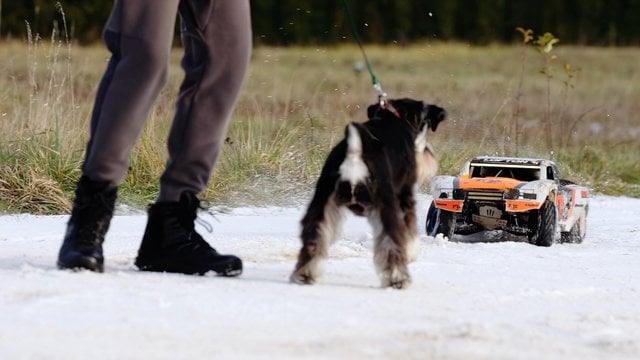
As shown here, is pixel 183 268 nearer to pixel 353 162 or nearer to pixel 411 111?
pixel 353 162

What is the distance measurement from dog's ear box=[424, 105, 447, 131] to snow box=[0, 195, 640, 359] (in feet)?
1.70

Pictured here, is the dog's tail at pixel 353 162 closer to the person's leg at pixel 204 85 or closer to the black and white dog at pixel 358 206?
the black and white dog at pixel 358 206

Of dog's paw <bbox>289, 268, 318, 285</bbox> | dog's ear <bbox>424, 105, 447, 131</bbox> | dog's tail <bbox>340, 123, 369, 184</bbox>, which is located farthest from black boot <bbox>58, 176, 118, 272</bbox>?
dog's ear <bbox>424, 105, 447, 131</bbox>

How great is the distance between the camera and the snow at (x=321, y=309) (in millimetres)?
2936

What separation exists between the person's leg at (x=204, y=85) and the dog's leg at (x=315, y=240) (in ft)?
1.36

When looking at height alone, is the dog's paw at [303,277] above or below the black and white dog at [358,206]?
below

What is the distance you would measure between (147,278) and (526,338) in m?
1.20

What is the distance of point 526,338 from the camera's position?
10.5 feet

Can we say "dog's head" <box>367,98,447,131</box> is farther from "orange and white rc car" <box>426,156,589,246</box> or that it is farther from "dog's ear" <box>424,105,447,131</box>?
"orange and white rc car" <box>426,156,589,246</box>

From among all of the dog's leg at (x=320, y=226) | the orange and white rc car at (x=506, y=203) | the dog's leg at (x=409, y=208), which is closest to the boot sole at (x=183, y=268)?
the dog's leg at (x=320, y=226)

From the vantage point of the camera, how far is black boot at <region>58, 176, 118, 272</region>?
372 centimetres

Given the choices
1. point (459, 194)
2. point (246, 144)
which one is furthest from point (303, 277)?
point (246, 144)

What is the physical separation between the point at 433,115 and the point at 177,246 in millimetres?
1068

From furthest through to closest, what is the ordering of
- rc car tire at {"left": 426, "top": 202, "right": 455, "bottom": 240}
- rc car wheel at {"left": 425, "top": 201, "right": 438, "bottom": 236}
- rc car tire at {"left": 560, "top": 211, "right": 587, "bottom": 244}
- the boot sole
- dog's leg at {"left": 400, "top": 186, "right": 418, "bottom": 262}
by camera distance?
rc car tire at {"left": 560, "top": 211, "right": 587, "bottom": 244} < rc car wheel at {"left": 425, "top": 201, "right": 438, "bottom": 236} < rc car tire at {"left": 426, "top": 202, "right": 455, "bottom": 240} < dog's leg at {"left": 400, "top": 186, "right": 418, "bottom": 262} < the boot sole
